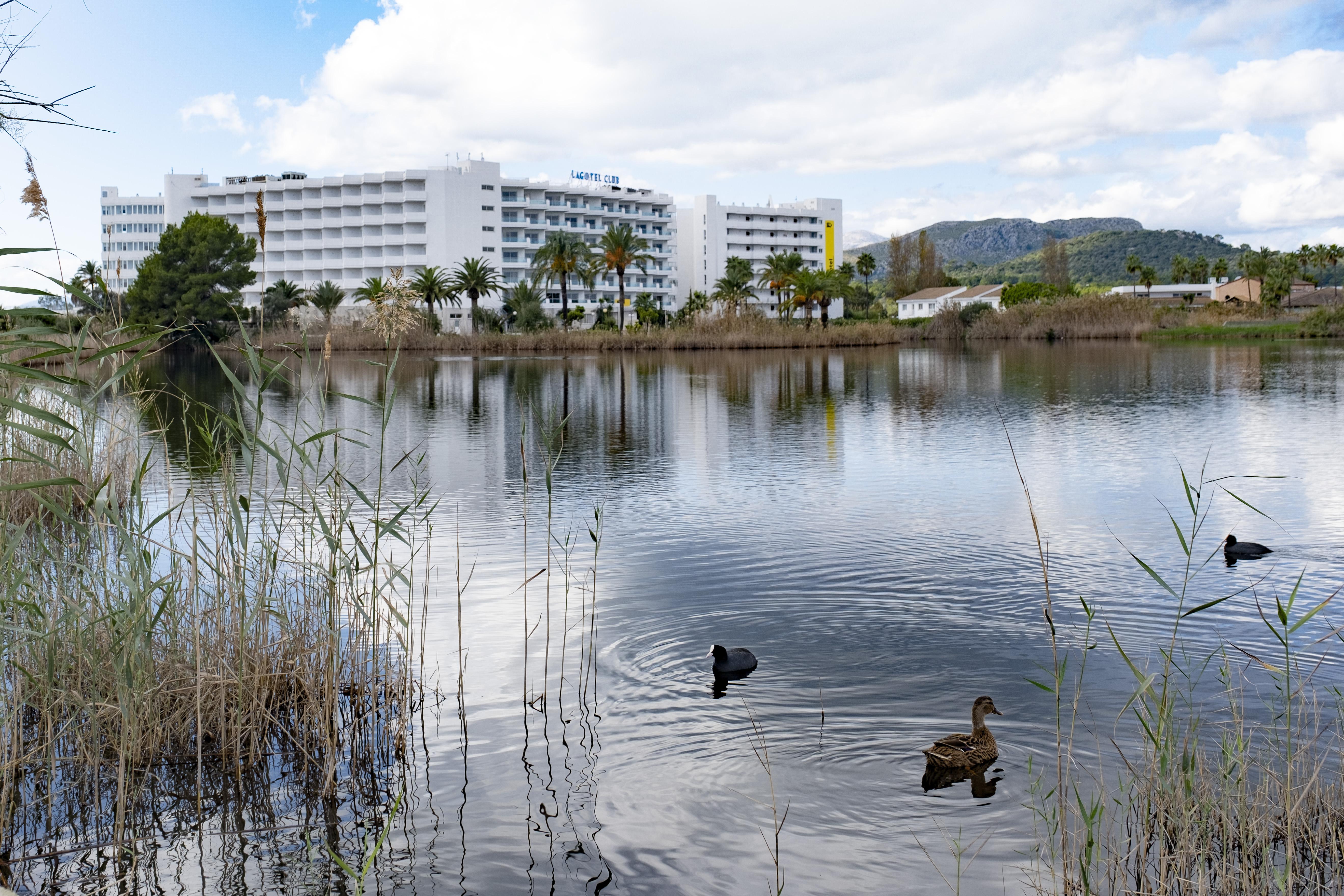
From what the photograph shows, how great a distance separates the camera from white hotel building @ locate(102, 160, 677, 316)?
11606 cm

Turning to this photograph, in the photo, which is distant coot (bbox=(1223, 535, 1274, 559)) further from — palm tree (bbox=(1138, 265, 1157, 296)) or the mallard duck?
palm tree (bbox=(1138, 265, 1157, 296))

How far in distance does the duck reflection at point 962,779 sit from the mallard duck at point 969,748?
20 mm

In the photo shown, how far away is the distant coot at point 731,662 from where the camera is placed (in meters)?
7.48

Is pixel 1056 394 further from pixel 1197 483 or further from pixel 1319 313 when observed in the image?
pixel 1319 313

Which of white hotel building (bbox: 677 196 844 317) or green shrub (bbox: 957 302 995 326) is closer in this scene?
green shrub (bbox: 957 302 995 326)

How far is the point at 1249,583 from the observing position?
9.68 m

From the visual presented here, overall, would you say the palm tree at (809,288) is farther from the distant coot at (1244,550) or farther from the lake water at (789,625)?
the distant coot at (1244,550)

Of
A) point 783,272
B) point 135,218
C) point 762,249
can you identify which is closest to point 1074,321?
point 783,272

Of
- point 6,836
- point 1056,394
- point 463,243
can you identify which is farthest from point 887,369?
point 463,243

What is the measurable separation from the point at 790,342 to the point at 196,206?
291ft

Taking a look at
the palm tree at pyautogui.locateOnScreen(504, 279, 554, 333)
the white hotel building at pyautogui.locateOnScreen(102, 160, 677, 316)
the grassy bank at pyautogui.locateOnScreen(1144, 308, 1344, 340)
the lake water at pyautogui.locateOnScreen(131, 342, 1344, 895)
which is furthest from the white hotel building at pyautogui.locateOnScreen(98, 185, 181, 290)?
the lake water at pyautogui.locateOnScreen(131, 342, 1344, 895)

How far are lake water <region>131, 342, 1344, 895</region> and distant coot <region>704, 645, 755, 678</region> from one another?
16 cm

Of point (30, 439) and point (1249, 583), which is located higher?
point (30, 439)

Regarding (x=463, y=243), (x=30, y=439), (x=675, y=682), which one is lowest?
(x=675, y=682)
